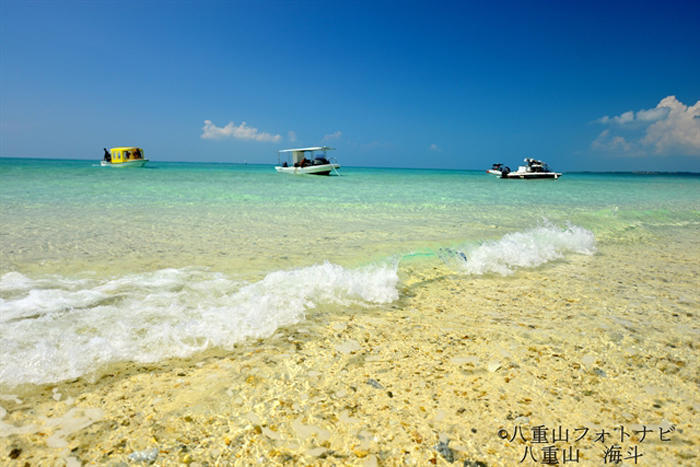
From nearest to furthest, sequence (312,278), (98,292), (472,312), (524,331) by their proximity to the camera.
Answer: (524,331), (472,312), (98,292), (312,278)

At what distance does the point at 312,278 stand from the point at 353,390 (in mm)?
2619

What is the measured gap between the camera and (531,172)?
197 ft

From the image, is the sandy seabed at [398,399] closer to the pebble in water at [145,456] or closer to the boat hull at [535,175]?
the pebble in water at [145,456]

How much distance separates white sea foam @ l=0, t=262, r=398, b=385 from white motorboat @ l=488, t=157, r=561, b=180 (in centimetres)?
6082

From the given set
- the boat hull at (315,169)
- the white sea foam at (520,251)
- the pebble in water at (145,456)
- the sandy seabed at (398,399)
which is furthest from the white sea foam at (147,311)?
the boat hull at (315,169)

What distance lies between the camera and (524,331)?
3.92m

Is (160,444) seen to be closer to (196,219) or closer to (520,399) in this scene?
(520,399)

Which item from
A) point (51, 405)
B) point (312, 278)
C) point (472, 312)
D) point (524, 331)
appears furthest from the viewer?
point (312, 278)

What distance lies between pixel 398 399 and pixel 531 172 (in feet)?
215

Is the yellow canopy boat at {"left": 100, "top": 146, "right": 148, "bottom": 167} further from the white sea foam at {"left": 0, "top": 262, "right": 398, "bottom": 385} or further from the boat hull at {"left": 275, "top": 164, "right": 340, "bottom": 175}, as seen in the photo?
the white sea foam at {"left": 0, "top": 262, "right": 398, "bottom": 385}

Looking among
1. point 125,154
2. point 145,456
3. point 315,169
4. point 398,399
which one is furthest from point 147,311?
point 125,154

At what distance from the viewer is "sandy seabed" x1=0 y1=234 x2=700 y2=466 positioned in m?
2.22

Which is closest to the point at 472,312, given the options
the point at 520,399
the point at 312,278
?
the point at 520,399

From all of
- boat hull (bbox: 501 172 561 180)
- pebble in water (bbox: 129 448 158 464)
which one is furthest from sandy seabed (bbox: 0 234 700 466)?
boat hull (bbox: 501 172 561 180)
